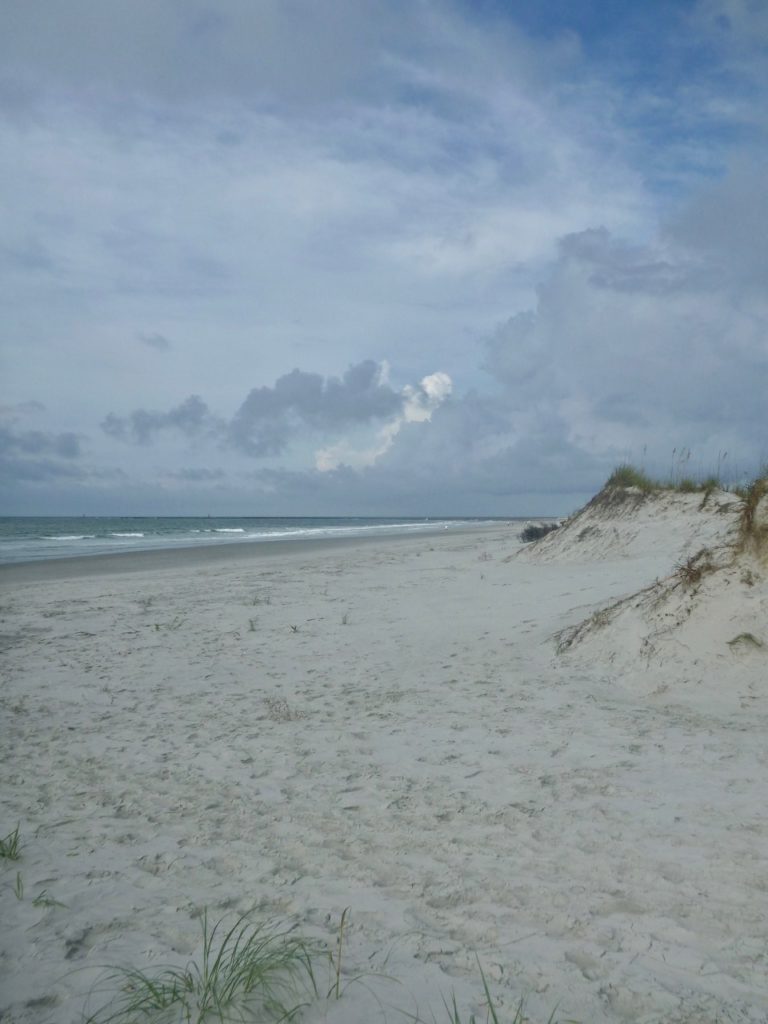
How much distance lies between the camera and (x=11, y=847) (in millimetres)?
Result: 3537

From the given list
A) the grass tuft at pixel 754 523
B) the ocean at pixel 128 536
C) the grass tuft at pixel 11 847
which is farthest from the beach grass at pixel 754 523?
the ocean at pixel 128 536

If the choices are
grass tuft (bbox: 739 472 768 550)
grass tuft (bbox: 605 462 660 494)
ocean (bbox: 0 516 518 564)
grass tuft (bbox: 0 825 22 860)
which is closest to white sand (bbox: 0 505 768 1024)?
grass tuft (bbox: 0 825 22 860)

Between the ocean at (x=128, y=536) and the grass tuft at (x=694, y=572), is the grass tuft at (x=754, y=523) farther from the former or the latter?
the ocean at (x=128, y=536)

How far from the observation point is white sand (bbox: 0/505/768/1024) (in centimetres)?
264

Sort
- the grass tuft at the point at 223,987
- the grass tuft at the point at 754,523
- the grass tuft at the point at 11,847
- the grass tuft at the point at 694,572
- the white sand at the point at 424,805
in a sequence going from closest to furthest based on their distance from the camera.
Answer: the grass tuft at the point at 223,987 → the white sand at the point at 424,805 → the grass tuft at the point at 11,847 → the grass tuft at the point at 754,523 → the grass tuft at the point at 694,572

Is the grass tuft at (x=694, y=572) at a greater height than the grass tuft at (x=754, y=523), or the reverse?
the grass tuft at (x=754, y=523)

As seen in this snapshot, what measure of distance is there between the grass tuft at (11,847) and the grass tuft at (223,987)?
4.02ft

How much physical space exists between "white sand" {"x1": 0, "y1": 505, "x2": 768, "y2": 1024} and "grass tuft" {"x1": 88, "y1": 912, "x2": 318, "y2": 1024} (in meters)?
0.11

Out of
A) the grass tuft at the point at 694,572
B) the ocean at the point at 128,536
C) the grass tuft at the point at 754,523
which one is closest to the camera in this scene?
the grass tuft at the point at 754,523

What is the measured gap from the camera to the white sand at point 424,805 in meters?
2.64

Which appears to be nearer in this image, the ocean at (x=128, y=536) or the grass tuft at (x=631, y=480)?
the grass tuft at (x=631, y=480)

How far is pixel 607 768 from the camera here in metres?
4.49

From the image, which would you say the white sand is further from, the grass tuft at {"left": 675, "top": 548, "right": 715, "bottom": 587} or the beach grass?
the beach grass

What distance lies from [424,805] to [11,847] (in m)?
2.19
